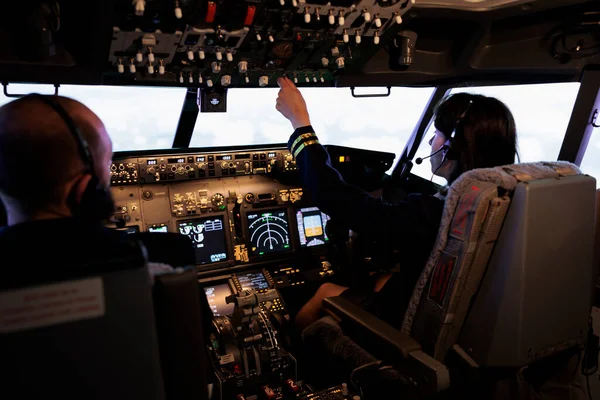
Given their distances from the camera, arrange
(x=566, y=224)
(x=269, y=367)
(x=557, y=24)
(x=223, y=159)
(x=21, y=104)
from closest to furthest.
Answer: (x=21, y=104) → (x=566, y=224) → (x=269, y=367) → (x=557, y=24) → (x=223, y=159)

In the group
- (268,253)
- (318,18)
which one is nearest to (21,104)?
Result: (318,18)

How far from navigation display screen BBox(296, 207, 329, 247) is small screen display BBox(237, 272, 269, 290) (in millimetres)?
339

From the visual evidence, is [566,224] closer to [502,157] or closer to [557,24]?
[502,157]

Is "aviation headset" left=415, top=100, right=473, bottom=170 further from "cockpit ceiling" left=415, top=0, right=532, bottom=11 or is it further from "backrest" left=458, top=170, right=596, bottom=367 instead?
"cockpit ceiling" left=415, top=0, right=532, bottom=11

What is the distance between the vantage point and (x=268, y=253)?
2.77 meters

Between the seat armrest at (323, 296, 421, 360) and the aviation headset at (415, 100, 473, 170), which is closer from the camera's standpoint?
the seat armrest at (323, 296, 421, 360)

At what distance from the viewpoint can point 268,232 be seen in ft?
9.14

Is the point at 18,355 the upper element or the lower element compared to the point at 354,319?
upper

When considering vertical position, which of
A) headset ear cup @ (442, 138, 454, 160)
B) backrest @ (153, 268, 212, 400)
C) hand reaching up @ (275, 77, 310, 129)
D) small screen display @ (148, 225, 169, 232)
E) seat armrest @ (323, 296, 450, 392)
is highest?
hand reaching up @ (275, 77, 310, 129)

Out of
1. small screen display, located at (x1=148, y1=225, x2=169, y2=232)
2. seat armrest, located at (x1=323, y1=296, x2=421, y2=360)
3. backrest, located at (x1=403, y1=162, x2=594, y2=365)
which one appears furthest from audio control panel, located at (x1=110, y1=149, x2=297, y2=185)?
backrest, located at (x1=403, y1=162, x2=594, y2=365)

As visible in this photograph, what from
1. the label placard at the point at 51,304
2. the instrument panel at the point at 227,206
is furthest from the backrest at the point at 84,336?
the instrument panel at the point at 227,206

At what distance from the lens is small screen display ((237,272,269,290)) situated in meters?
2.59

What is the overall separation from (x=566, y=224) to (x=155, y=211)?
189 centimetres

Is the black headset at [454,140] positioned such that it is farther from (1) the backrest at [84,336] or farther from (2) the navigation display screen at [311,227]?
(1) the backrest at [84,336]
